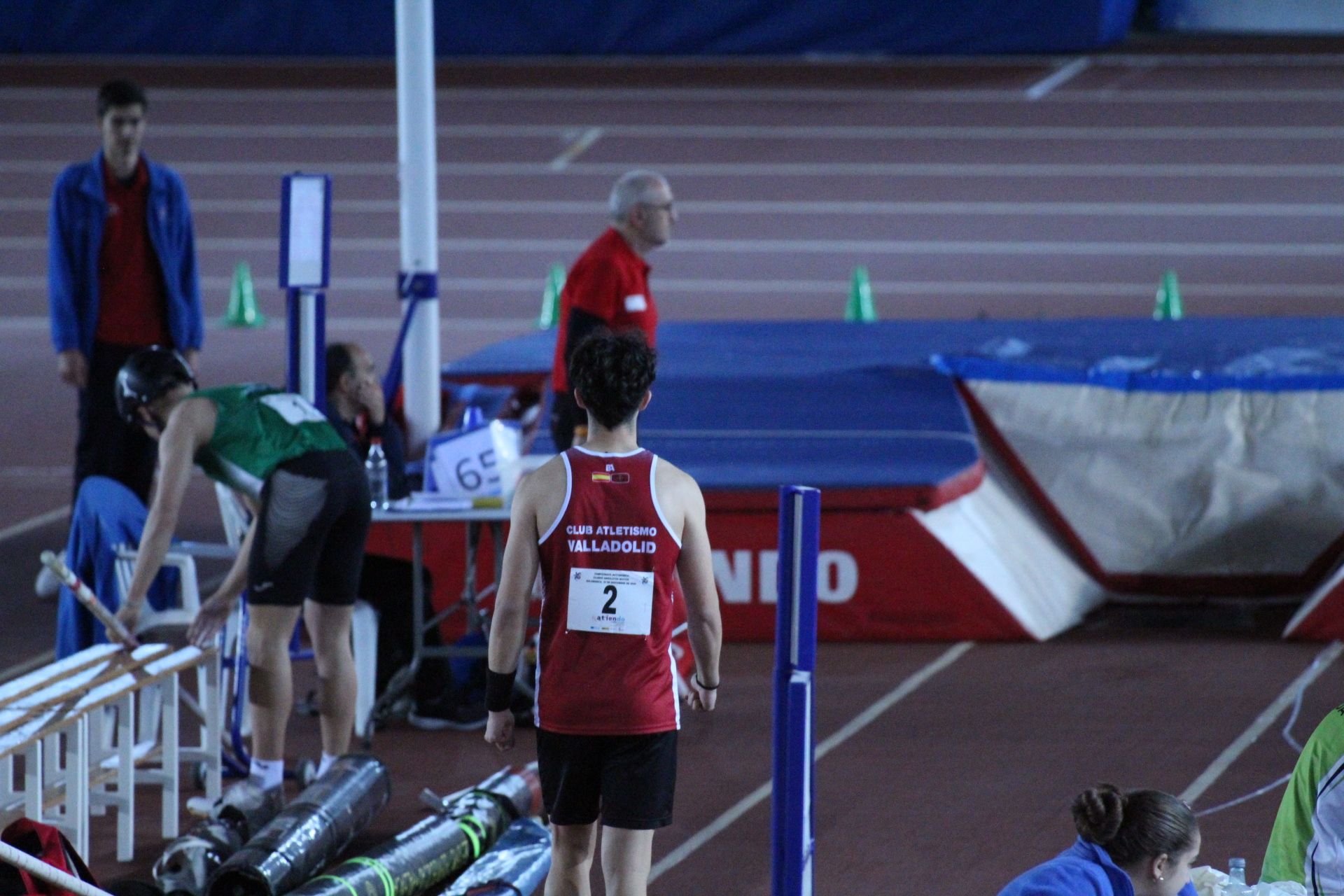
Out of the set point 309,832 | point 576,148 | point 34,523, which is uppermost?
point 576,148

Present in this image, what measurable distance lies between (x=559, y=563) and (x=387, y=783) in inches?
72.8

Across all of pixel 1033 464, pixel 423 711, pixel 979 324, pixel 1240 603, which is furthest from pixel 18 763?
pixel 979 324

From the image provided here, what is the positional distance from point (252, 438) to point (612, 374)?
197 cm

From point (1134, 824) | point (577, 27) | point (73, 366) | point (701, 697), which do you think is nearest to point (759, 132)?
point (577, 27)

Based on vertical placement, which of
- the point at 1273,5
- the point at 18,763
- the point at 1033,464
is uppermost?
the point at 1273,5

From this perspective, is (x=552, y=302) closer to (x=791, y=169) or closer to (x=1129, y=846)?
(x=791, y=169)

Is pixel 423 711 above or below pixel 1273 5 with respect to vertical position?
below

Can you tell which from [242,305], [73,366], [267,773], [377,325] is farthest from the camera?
[242,305]

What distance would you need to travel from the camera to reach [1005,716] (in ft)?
22.5

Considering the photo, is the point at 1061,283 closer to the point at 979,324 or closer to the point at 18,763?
the point at 979,324

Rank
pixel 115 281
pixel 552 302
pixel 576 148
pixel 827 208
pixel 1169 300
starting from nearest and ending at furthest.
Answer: pixel 115 281 < pixel 1169 300 < pixel 552 302 < pixel 827 208 < pixel 576 148

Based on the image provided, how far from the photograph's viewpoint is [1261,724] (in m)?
6.71

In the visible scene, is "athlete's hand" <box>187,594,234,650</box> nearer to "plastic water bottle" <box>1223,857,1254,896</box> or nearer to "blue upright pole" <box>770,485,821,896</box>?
"blue upright pole" <box>770,485,821,896</box>

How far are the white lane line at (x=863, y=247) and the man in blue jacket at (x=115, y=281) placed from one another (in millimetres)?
9988
